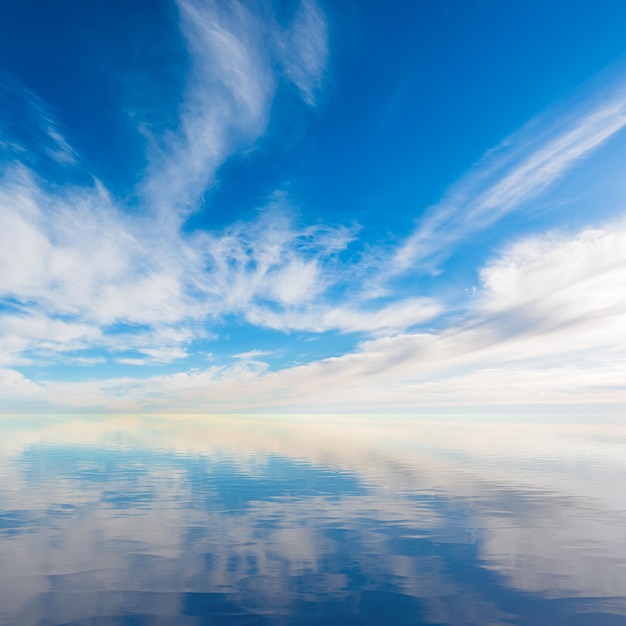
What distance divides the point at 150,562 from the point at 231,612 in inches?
277

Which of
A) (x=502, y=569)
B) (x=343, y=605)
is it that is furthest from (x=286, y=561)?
(x=502, y=569)

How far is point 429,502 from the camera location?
33156 millimetres

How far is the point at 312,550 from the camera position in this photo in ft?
72.1

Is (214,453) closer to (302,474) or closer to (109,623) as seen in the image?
(302,474)

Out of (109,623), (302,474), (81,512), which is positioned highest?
(302,474)

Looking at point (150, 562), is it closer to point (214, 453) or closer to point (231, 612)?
point (231, 612)

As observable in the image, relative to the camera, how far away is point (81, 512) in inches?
1184

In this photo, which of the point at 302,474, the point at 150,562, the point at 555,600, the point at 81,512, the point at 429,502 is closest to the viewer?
the point at 555,600

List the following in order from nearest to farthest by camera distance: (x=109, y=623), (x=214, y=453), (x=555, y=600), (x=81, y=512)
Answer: (x=109, y=623) → (x=555, y=600) → (x=81, y=512) → (x=214, y=453)

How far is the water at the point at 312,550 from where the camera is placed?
15312 millimetres

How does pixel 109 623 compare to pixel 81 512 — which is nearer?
pixel 109 623

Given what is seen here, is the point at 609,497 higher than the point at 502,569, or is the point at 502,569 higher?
the point at 609,497

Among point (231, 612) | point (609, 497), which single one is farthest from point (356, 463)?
point (231, 612)

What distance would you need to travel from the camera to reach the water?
1531cm
